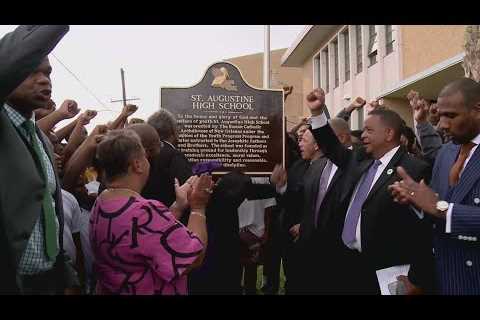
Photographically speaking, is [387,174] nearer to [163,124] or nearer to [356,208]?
[356,208]

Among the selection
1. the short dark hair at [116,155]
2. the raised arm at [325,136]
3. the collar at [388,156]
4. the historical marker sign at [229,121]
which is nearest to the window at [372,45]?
the historical marker sign at [229,121]

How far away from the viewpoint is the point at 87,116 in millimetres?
3885

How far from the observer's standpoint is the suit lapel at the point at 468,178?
279 cm

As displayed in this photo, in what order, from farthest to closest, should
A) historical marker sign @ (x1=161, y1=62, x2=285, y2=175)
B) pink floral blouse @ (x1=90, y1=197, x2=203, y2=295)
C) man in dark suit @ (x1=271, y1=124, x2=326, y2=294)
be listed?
historical marker sign @ (x1=161, y1=62, x2=285, y2=175), man in dark suit @ (x1=271, y1=124, x2=326, y2=294), pink floral blouse @ (x1=90, y1=197, x2=203, y2=295)

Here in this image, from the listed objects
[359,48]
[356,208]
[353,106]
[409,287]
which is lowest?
[409,287]

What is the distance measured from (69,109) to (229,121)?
2.37 metres

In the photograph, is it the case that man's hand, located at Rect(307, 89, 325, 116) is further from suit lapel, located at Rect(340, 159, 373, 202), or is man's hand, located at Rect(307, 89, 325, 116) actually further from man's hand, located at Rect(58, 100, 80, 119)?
man's hand, located at Rect(58, 100, 80, 119)

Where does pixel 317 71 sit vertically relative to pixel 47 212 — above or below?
above

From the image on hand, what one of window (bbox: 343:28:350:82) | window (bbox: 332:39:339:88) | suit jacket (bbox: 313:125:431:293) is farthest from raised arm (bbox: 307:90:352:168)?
window (bbox: 332:39:339:88)

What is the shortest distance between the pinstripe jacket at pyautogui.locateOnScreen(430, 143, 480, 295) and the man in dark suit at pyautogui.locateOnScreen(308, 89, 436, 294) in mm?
346

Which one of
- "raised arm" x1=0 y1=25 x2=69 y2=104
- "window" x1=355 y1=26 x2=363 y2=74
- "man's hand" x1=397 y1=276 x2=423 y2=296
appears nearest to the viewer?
"raised arm" x1=0 y1=25 x2=69 y2=104

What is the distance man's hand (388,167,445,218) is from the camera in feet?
9.05

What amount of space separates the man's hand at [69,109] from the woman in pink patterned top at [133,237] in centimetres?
101

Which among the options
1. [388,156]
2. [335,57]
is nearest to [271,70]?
[335,57]
